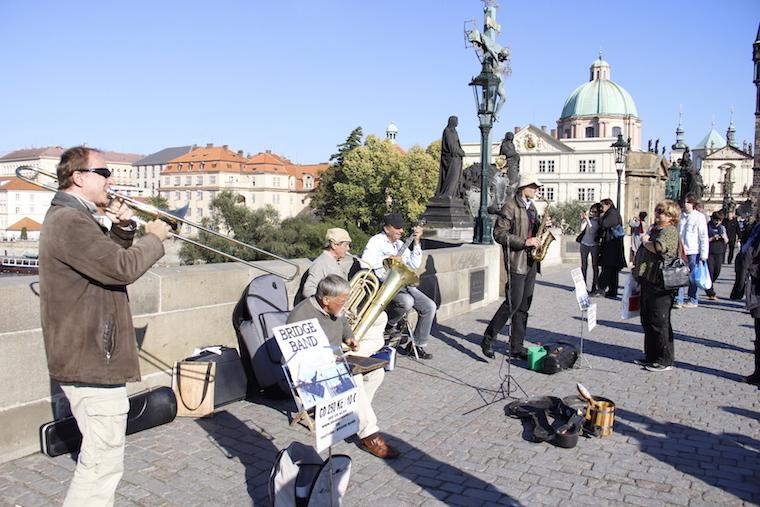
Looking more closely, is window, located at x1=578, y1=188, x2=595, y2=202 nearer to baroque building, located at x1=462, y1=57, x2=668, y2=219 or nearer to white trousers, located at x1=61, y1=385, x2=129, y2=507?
baroque building, located at x1=462, y1=57, x2=668, y2=219

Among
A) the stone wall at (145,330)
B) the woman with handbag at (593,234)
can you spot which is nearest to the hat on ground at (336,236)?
the stone wall at (145,330)

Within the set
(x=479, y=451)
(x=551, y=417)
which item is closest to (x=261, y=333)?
(x=479, y=451)

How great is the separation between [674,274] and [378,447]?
4.37 meters

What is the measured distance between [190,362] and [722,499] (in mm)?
4177

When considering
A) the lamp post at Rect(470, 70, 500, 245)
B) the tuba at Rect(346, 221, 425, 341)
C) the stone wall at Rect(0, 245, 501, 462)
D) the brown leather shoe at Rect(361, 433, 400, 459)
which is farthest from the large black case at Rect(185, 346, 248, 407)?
the lamp post at Rect(470, 70, 500, 245)

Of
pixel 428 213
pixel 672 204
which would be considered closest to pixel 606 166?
pixel 428 213

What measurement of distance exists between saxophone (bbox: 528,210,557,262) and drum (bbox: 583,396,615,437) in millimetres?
2600

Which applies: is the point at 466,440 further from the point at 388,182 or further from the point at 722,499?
the point at 388,182

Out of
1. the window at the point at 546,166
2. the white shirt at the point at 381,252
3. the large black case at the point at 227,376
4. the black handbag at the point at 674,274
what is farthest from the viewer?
the window at the point at 546,166

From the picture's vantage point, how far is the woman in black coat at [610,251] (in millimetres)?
14422

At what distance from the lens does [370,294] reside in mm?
6477

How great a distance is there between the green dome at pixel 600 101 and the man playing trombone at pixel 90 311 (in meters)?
113

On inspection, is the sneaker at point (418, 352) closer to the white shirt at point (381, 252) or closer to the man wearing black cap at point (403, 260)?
the man wearing black cap at point (403, 260)

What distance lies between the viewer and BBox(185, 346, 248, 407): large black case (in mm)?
6020
